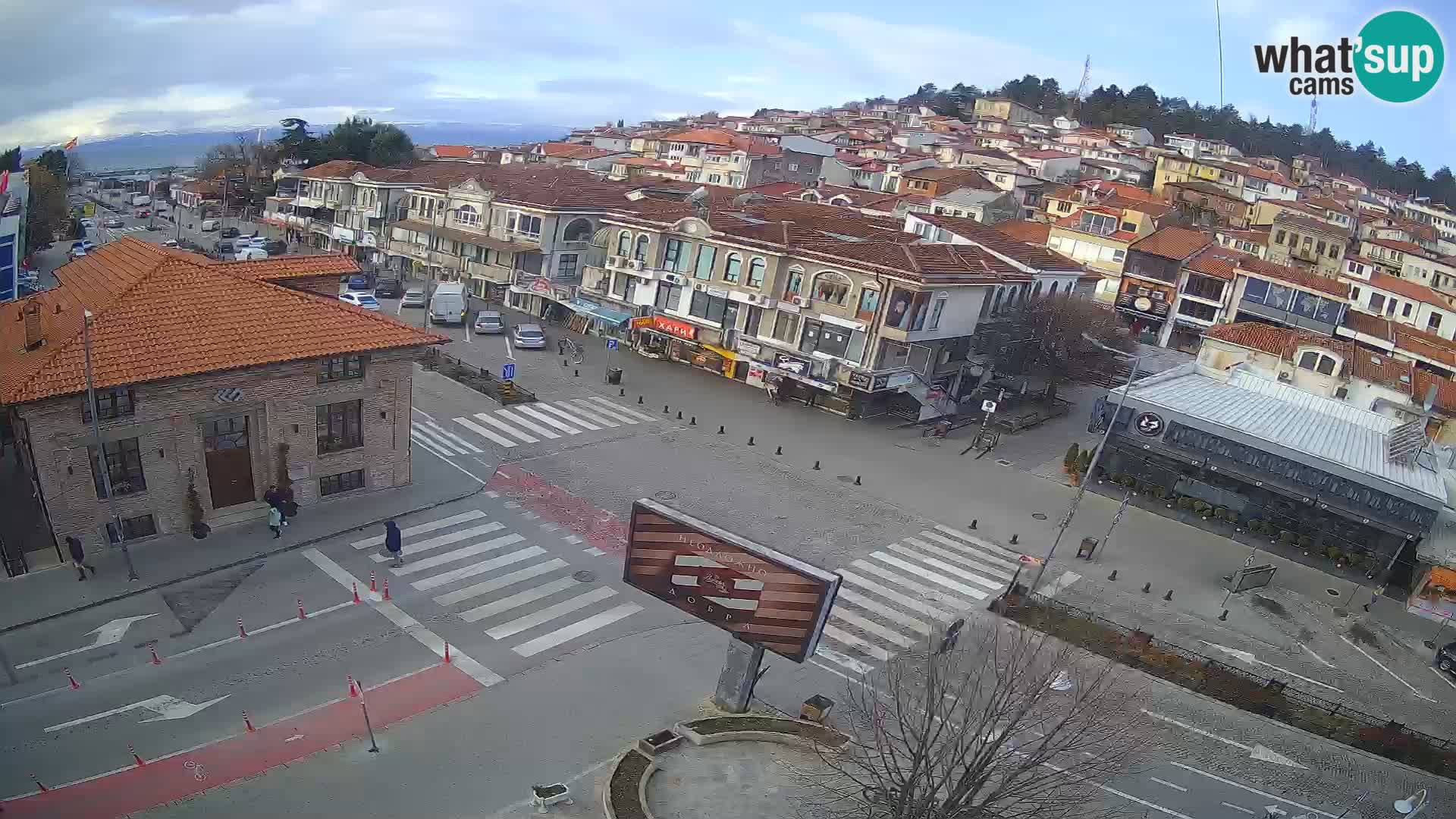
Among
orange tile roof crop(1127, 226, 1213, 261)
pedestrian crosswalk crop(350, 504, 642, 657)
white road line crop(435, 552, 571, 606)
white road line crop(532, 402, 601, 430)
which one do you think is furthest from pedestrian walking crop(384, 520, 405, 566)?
orange tile roof crop(1127, 226, 1213, 261)

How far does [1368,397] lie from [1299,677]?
2762 cm

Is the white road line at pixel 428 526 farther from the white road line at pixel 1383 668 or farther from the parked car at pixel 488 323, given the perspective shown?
the white road line at pixel 1383 668

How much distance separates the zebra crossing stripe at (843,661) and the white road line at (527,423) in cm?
1684

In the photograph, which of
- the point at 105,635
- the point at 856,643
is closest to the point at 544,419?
the point at 105,635

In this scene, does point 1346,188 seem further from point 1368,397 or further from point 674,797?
point 674,797

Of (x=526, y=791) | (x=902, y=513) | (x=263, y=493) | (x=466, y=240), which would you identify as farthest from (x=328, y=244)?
(x=526, y=791)

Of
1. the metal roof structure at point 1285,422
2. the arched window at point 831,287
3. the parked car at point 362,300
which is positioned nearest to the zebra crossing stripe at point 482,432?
the arched window at point 831,287

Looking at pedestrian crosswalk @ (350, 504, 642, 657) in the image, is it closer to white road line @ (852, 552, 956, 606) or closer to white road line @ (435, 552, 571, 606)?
white road line @ (435, 552, 571, 606)

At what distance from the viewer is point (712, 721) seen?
56.5ft

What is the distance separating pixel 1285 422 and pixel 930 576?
20070 millimetres

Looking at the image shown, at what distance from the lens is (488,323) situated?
49875mm

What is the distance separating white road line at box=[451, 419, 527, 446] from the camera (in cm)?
3353

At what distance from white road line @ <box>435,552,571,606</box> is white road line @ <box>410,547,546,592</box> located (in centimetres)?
52

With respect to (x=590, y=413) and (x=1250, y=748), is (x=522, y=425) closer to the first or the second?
(x=590, y=413)
